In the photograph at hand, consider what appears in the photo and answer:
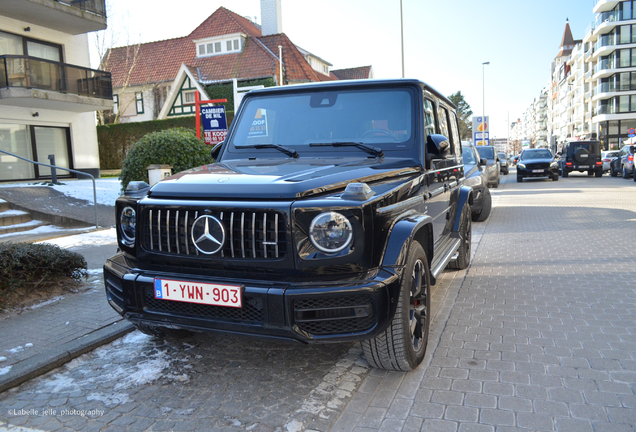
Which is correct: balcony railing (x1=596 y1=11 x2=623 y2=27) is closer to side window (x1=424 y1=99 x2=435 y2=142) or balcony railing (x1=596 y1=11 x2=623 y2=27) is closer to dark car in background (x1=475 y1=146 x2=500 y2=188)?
dark car in background (x1=475 y1=146 x2=500 y2=188)

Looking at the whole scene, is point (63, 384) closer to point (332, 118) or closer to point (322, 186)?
point (322, 186)

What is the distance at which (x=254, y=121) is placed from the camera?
4.32 metres

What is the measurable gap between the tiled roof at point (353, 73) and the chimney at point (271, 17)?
11.4 m

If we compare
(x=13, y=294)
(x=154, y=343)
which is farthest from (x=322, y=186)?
(x=13, y=294)

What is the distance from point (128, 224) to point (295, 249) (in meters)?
1.26

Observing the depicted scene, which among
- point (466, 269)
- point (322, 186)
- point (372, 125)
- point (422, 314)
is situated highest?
point (372, 125)

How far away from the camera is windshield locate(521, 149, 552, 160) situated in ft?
78.6

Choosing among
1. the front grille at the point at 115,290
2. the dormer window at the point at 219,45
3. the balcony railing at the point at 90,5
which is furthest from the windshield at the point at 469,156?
the dormer window at the point at 219,45

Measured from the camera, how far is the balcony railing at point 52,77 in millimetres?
15555

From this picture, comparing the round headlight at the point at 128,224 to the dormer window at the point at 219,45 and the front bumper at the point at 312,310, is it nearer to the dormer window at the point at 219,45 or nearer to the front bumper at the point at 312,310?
the front bumper at the point at 312,310

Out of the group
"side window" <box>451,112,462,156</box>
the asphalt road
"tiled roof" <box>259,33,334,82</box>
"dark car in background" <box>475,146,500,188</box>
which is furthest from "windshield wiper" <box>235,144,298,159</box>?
"tiled roof" <box>259,33,334,82</box>

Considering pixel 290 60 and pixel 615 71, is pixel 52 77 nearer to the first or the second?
pixel 290 60

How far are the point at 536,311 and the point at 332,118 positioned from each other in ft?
8.31

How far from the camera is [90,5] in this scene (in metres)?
17.9
